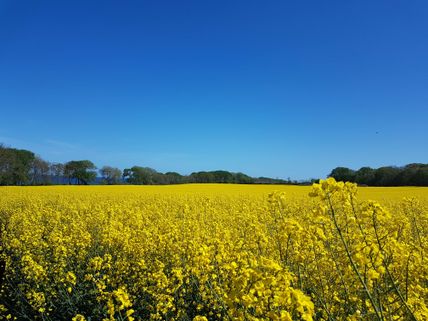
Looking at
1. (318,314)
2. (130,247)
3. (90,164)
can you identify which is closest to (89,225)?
(130,247)

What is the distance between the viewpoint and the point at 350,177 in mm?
46688

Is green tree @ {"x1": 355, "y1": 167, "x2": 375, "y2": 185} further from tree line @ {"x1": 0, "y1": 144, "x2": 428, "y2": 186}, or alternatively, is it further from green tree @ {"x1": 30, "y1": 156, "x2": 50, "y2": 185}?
green tree @ {"x1": 30, "y1": 156, "x2": 50, "y2": 185}

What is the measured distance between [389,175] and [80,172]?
4817cm

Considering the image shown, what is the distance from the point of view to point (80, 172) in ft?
199

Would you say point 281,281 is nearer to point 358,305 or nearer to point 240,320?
point 240,320

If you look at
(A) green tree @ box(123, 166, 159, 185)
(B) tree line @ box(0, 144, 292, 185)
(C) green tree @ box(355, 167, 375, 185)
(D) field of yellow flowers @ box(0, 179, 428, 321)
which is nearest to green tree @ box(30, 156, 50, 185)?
(B) tree line @ box(0, 144, 292, 185)

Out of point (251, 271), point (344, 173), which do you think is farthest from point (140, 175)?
point (251, 271)

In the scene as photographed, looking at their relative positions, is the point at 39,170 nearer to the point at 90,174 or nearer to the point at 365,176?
the point at 90,174

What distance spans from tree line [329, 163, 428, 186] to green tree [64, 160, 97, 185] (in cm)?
4055

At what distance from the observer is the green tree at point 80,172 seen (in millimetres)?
60344

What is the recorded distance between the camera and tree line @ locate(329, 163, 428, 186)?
3849 cm

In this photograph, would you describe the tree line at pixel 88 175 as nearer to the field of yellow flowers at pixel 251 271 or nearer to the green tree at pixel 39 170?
the green tree at pixel 39 170

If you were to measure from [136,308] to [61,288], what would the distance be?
1.61 metres

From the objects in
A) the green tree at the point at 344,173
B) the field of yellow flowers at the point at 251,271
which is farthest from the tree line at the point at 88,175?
the field of yellow flowers at the point at 251,271
